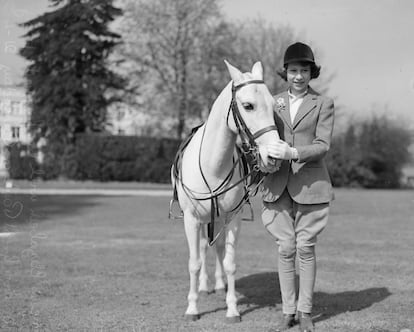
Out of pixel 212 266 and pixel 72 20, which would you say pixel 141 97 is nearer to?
pixel 72 20

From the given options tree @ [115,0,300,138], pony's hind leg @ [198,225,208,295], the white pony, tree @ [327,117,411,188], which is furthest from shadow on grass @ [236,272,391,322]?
tree @ [327,117,411,188]

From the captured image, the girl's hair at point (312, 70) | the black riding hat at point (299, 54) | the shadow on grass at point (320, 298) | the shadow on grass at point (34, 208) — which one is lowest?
the shadow on grass at point (34, 208)

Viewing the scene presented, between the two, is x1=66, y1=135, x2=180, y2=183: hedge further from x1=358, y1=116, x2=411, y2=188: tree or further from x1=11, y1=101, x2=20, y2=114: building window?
x1=11, y1=101, x2=20, y2=114: building window

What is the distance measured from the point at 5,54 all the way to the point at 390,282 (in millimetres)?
5913

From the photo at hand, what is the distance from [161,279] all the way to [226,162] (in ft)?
9.80

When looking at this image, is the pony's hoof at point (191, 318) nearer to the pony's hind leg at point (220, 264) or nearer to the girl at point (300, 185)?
the girl at point (300, 185)

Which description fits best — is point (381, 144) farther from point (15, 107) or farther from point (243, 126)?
point (243, 126)

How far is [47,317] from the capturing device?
5.79 metres

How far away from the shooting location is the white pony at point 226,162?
4766 millimetres

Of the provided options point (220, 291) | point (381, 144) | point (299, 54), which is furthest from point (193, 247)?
point (381, 144)

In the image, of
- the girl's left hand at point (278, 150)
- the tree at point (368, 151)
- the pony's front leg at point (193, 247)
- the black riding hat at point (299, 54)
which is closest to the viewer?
the girl's left hand at point (278, 150)

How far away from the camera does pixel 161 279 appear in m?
7.79

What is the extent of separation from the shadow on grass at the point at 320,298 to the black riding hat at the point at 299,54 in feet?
8.77

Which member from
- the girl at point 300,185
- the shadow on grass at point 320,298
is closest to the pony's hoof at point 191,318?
the shadow on grass at point 320,298
